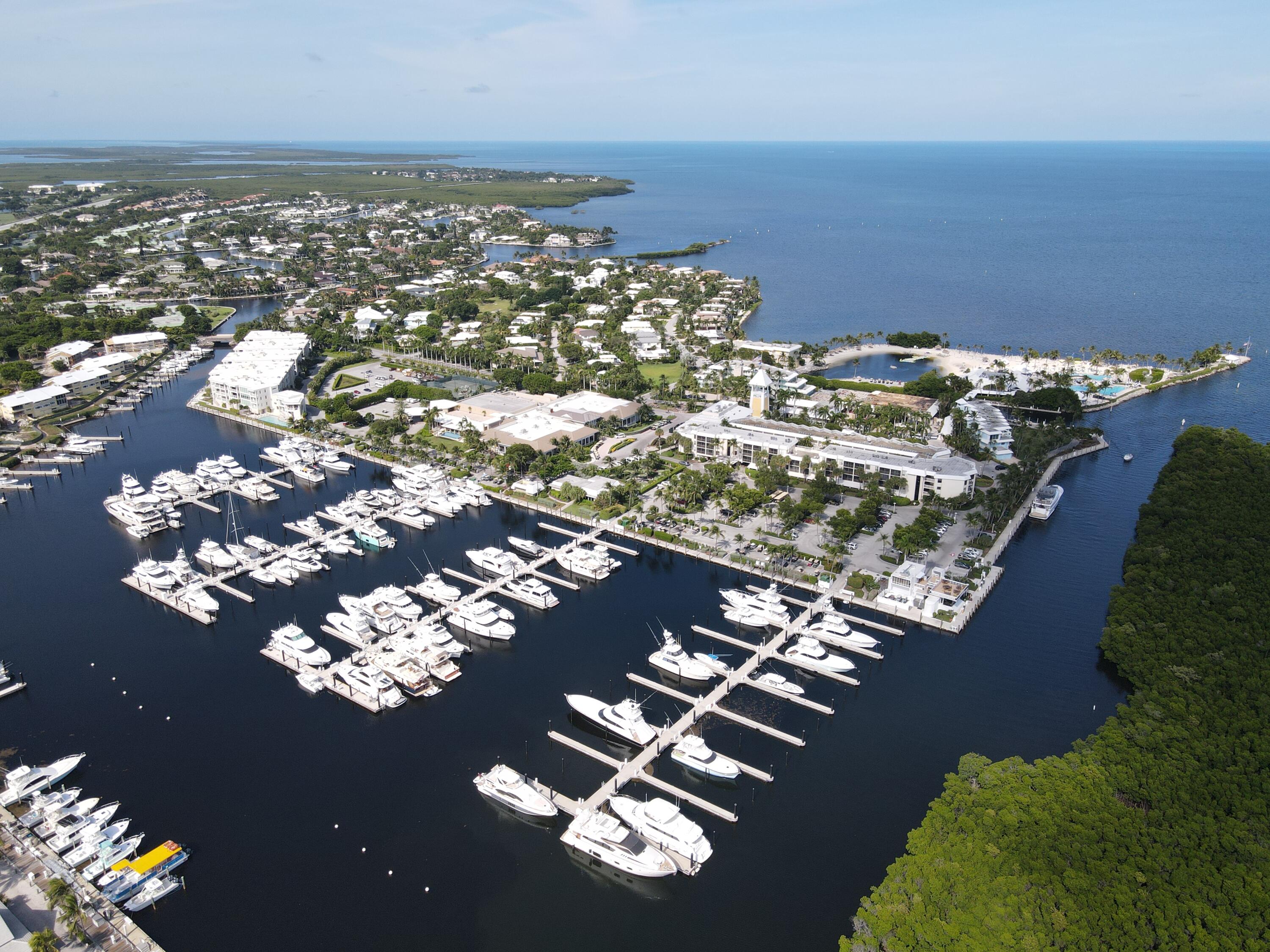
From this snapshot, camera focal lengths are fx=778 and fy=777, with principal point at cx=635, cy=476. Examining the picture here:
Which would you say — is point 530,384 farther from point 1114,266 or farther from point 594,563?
point 1114,266

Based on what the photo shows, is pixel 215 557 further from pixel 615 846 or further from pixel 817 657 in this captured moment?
pixel 817 657

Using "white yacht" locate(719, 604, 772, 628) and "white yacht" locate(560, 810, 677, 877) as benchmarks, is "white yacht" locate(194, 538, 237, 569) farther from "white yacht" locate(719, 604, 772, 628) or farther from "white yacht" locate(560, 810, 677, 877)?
"white yacht" locate(719, 604, 772, 628)

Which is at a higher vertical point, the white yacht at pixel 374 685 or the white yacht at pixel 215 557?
the white yacht at pixel 215 557

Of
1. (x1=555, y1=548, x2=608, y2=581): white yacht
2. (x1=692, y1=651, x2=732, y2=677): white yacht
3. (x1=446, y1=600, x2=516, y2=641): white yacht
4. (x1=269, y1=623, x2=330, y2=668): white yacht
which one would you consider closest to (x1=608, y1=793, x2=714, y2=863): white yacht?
(x1=692, y1=651, x2=732, y2=677): white yacht

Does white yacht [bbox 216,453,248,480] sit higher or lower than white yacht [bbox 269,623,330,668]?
higher

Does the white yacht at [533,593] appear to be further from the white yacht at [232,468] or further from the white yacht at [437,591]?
the white yacht at [232,468]

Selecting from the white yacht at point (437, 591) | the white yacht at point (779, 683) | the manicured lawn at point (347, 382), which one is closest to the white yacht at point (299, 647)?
the white yacht at point (437, 591)

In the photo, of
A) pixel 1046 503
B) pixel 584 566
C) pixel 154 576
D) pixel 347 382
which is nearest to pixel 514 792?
pixel 584 566
